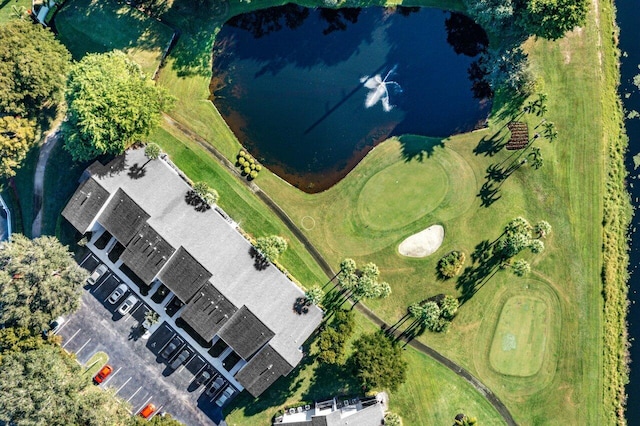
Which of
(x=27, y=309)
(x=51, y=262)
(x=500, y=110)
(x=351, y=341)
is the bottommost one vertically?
(x=27, y=309)

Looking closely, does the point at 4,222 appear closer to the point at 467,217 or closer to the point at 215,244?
the point at 215,244

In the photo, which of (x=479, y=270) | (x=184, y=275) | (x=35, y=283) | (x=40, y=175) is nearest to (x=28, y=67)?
(x=40, y=175)

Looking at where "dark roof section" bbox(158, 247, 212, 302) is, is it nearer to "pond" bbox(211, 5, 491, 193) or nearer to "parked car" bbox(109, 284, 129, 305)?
"parked car" bbox(109, 284, 129, 305)

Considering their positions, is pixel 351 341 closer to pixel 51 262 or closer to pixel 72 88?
pixel 51 262

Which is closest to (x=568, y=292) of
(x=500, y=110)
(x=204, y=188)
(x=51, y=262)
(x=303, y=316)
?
(x=500, y=110)

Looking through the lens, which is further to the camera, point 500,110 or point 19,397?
point 500,110

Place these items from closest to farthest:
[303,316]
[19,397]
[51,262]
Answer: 1. [19,397]
2. [51,262]
3. [303,316]

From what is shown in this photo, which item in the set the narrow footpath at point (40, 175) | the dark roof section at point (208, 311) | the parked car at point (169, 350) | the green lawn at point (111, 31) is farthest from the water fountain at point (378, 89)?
the narrow footpath at point (40, 175)

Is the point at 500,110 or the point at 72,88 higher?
the point at 500,110

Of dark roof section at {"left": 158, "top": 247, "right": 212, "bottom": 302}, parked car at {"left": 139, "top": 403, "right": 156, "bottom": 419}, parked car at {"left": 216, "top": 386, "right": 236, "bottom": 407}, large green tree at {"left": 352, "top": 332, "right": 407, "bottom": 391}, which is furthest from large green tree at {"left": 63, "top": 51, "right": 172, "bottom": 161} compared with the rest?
large green tree at {"left": 352, "top": 332, "right": 407, "bottom": 391}
